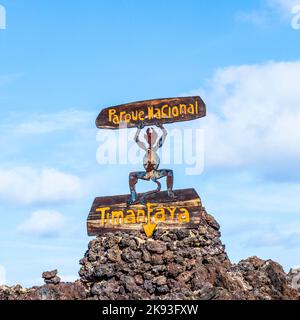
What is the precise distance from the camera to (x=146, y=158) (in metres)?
25.6

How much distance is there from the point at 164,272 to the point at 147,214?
212 centimetres

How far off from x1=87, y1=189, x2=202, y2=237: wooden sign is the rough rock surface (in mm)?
323

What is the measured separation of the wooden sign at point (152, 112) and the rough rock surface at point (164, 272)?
3.66 meters

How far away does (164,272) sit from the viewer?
80.7 feet

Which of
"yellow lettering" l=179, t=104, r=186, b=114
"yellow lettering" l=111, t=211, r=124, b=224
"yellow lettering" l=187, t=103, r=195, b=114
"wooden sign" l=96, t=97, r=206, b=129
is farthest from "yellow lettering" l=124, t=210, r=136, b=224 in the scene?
"yellow lettering" l=187, t=103, r=195, b=114

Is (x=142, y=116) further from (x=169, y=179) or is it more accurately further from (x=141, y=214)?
(x=141, y=214)

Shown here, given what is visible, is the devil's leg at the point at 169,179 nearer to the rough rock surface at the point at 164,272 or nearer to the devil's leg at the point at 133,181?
the devil's leg at the point at 133,181

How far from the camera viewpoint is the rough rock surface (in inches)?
952

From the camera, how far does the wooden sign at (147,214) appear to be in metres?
24.9

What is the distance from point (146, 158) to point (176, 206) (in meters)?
2.03
